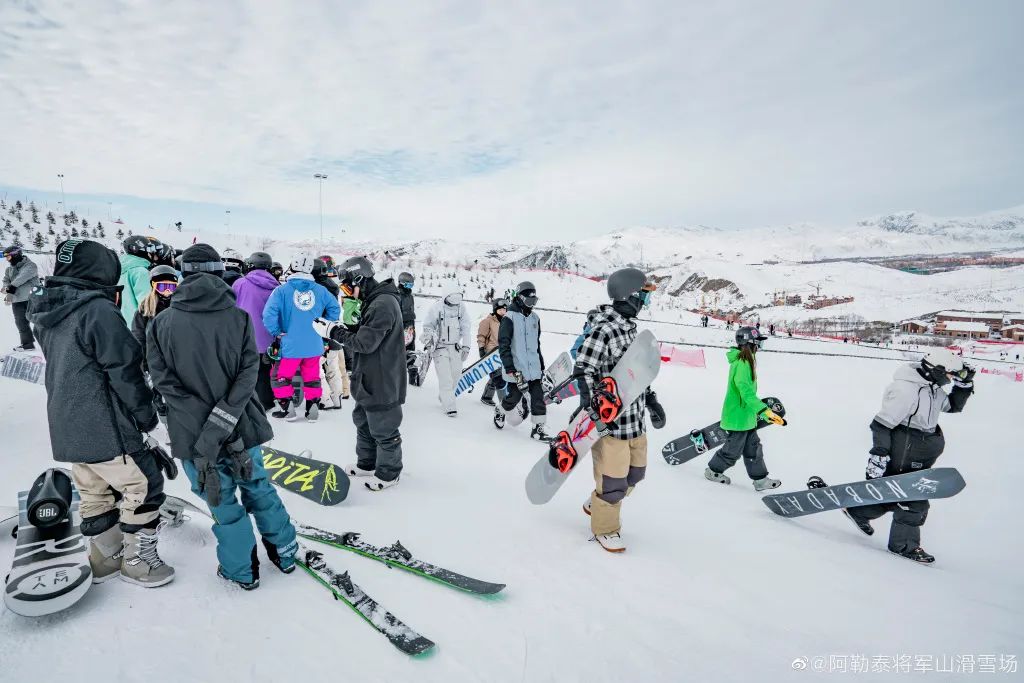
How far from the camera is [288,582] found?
275 centimetres

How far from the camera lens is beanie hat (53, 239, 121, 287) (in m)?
2.40

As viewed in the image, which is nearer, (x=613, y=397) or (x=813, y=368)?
(x=613, y=397)

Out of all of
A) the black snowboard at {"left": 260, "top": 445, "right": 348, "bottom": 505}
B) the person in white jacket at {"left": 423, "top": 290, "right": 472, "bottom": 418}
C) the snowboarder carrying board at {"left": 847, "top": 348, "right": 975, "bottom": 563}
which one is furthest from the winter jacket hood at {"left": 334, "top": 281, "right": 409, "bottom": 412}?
the snowboarder carrying board at {"left": 847, "top": 348, "right": 975, "bottom": 563}

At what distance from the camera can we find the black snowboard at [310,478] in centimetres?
400

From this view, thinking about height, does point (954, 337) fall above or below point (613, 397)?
below

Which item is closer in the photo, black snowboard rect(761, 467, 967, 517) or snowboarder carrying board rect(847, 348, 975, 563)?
black snowboard rect(761, 467, 967, 517)

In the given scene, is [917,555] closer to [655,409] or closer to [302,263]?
[655,409]

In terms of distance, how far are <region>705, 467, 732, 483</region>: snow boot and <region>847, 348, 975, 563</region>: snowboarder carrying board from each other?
1.68 meters

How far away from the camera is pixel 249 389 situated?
2.62m

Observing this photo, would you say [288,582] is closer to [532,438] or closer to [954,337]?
[532,438]

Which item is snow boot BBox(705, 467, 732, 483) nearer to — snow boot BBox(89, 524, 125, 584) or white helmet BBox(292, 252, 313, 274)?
white helmet BBox(292, 252, 313, 274)

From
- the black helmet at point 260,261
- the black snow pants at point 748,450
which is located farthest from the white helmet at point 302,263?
the black snow pants at point 748,450

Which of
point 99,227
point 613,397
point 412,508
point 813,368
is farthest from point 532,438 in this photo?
point 99,227

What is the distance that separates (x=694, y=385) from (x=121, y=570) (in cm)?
1148
